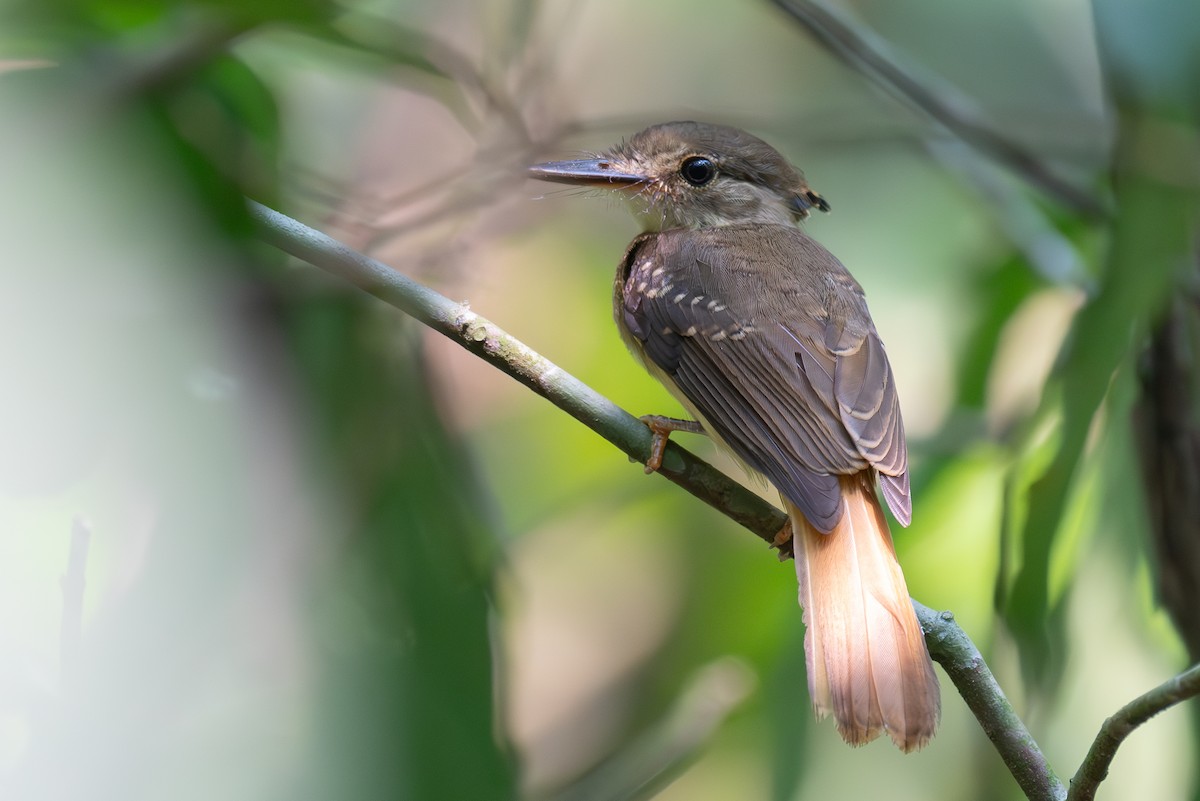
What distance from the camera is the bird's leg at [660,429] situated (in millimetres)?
1974

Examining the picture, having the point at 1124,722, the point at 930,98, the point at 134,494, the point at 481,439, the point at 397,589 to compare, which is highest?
the point at 1124,722

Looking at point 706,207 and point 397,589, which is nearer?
point 397,589

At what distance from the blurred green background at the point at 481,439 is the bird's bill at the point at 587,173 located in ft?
1.06

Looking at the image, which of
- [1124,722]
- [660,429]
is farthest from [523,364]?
[1124,722]

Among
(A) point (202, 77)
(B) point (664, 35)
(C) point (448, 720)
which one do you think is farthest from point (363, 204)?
(B) point (664, 35)

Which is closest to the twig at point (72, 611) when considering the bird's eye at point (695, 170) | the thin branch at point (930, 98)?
the bird's eye at point (695, 170)

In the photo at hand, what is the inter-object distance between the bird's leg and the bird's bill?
0.63 metres

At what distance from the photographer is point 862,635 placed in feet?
5.89

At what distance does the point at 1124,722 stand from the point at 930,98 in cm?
215

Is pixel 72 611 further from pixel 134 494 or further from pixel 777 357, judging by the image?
pixel 777 357

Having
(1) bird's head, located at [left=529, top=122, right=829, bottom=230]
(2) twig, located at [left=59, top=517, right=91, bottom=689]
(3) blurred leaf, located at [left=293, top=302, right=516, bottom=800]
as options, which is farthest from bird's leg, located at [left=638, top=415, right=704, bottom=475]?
(2) twig, located at [left=59, top=517, right=91, bottom=689]

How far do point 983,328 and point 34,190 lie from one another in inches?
80.2

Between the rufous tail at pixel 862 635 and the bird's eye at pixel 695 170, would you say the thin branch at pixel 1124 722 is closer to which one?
the rufous tail at pixel 862 635

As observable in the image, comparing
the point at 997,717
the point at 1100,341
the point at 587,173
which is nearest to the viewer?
the point at 997,717
